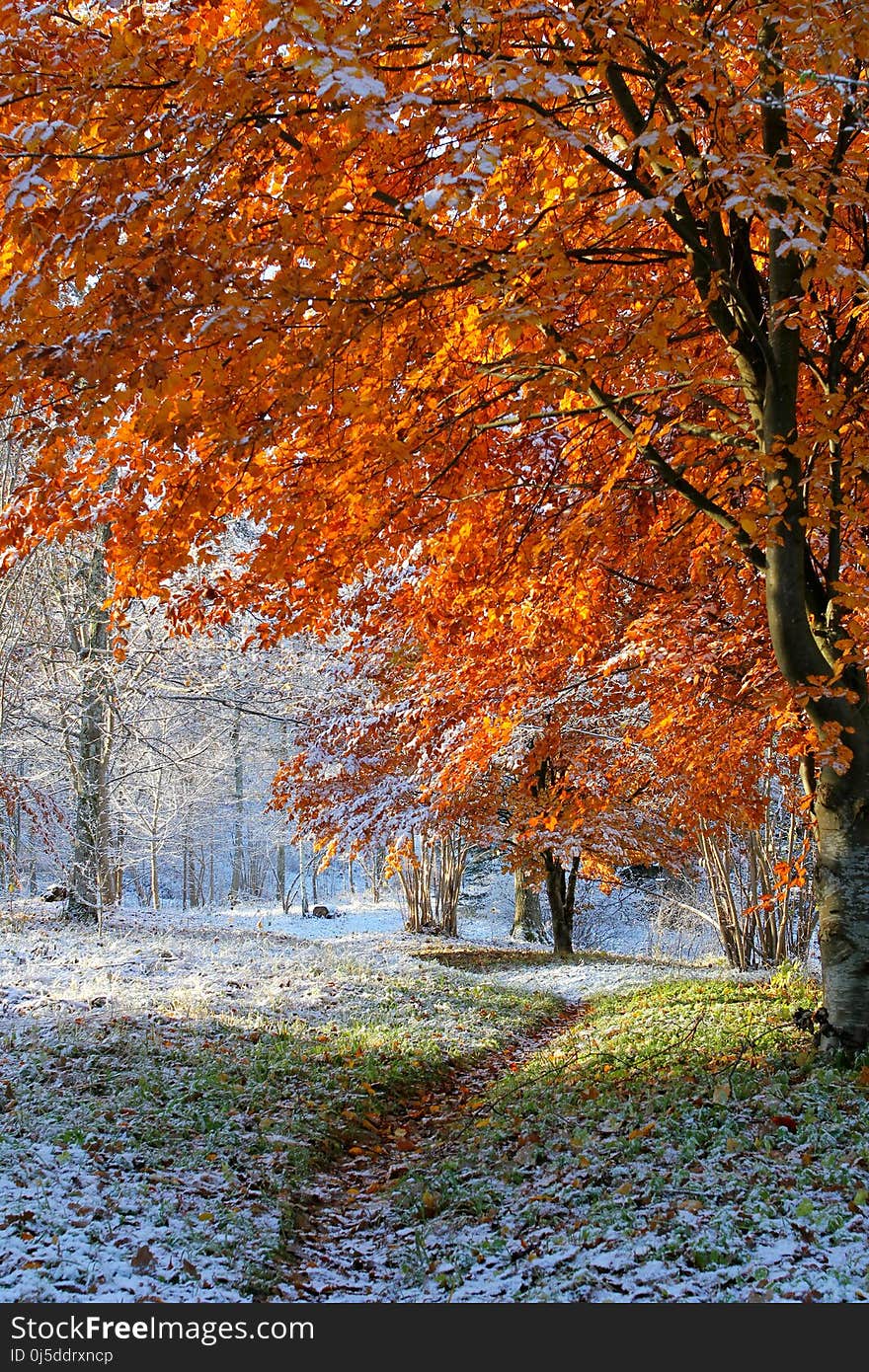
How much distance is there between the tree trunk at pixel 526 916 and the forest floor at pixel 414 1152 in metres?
14.3

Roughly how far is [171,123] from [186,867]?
37.8m

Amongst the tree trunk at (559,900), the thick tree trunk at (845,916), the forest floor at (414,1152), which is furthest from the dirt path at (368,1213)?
the tree trunk at (559,900)

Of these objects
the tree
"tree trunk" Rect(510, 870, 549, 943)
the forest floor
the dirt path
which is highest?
the tree

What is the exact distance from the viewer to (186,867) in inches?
1529

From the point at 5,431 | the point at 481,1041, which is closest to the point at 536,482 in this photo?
the point at 5,431

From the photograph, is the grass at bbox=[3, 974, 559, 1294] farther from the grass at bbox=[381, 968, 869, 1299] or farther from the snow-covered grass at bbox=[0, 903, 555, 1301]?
the grass at bbox=[381, 968, 869, 1299]

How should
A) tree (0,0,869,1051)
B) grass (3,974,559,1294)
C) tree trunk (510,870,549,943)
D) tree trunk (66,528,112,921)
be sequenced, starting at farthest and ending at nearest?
tree trunk (510,870,549,943) < tree trunk (66,528,112,921) < grass (3,974,559,1294) < tree (0,0,869,1051)

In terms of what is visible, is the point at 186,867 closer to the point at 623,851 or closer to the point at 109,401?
the point at 623,851

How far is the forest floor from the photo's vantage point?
3.77 meters

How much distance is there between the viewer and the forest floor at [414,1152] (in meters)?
3.77

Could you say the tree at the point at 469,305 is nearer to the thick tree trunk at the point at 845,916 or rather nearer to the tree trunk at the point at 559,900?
the thick tree trunk at the point at 845,916

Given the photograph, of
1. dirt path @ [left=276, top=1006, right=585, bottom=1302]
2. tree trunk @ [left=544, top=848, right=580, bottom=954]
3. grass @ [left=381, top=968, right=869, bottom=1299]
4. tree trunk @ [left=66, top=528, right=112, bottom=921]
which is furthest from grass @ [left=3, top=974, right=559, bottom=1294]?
tree trunk @ [left=544, top=848, right=580, bottom=954]

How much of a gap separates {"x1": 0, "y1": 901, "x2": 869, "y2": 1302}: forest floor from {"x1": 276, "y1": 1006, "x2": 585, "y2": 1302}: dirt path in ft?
0.06

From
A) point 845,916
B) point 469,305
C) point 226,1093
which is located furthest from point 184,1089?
point 469,305
